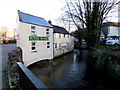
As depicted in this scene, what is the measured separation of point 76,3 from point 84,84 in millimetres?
16105

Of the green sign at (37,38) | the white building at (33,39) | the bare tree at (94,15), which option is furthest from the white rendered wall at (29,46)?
the bare tree at (94,15)

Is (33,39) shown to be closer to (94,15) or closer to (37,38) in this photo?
(37,38)

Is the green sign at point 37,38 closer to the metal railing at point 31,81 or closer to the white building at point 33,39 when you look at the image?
the white building at point 33,39

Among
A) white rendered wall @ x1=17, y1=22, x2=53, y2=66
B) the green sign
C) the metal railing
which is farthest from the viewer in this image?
the green sign

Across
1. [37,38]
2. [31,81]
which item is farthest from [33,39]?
[31,81]

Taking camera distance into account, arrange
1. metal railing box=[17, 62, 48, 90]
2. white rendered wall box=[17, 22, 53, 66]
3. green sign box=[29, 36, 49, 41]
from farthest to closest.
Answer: green sign box=[29, 36, 49, 41], white rendered wall box=[17, 22, 53, 66], metal railing box=[17, 62, 48, 90]

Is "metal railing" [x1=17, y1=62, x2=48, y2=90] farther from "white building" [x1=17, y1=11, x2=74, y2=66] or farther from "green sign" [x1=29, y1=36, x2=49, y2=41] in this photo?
"green sign" [x1=29, y1=36, x2=49, y2=41]

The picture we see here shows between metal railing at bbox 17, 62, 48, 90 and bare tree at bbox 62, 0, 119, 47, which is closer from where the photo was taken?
metal railing at bbox 17, 62, 48, 90

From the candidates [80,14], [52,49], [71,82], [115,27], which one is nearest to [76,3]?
[80,14]

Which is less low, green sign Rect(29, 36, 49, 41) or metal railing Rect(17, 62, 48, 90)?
green sign Rect(29, 36, 49, 41)

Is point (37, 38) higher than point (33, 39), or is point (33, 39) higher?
point (37, 38)

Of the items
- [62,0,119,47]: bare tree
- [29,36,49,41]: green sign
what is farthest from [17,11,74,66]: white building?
[62,0,119,47]: bare tree

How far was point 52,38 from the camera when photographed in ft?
51.4

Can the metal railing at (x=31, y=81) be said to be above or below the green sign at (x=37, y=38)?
below
